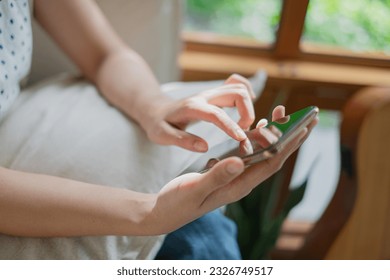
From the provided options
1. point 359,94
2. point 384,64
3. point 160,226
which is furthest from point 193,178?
point 359,94

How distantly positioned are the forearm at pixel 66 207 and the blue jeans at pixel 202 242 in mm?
110

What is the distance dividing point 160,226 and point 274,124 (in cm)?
14

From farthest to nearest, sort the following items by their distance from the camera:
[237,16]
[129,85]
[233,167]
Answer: [237,16] < [129,85] < [233,167]

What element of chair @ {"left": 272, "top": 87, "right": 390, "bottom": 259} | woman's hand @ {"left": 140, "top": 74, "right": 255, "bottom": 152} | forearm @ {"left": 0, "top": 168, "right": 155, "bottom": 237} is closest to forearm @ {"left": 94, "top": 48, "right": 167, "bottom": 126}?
woman's hand @ {"left": 140, "top": 74, "right": 255, "bottom": 152}

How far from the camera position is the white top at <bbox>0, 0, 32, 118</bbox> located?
50cm

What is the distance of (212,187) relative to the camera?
414 millimetres

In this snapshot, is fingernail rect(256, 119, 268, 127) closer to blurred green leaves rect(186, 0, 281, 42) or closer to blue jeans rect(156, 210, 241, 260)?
blue jeans rect(156, 210, 241, 260)

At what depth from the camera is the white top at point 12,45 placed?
0.50 metres

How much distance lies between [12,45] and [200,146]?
212 millimetres

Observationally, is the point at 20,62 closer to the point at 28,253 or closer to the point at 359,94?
the point at 28,253

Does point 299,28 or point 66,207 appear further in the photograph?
point 299,28

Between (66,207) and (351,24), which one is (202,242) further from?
(351,24)

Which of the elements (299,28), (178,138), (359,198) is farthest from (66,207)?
(359,198)

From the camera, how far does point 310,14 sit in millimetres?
665
